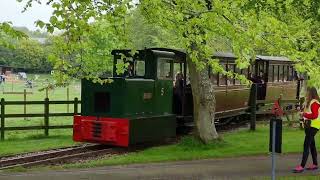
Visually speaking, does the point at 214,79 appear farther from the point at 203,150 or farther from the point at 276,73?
the point at 276,73

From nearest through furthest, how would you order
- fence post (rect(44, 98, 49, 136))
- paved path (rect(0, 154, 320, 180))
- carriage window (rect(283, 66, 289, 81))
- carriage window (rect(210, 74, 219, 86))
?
paved path (rect(0, 154, 320, 180)) → fence post (rect(44, 98, 49, 136)) → carriage window (rect(210, 74, 219, 86)) → carriage window (rect(283, 66, 289, 81))

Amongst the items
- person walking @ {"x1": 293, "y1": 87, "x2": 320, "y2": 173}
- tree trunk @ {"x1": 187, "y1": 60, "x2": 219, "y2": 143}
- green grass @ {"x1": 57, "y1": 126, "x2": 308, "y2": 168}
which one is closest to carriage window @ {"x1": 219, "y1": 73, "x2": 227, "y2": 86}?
green grass @ {"x1": 57, "y1": 126, "x2": 308, "y2": 168}

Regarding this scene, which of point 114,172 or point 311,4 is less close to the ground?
→ point 311,4

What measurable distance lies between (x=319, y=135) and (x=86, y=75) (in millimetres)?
10945

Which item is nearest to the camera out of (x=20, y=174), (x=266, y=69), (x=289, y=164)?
(x=20, y=174)

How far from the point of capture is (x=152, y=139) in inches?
594

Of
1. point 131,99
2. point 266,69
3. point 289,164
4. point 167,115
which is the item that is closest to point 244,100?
point 266,69

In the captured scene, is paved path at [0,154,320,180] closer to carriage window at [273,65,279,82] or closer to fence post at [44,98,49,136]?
fence post at [44,98,49,136]

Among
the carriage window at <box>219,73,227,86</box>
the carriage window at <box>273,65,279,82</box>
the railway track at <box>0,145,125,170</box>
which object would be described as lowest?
the railway track at <box>0,145,125,170</box>

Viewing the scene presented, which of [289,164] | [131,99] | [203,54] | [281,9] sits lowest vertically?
[289,164]

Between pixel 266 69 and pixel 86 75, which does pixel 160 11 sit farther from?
pixel 266 69

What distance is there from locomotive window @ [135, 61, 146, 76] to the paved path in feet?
13.9

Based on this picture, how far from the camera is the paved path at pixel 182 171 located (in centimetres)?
1042

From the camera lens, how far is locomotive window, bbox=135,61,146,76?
1589 centimetres
